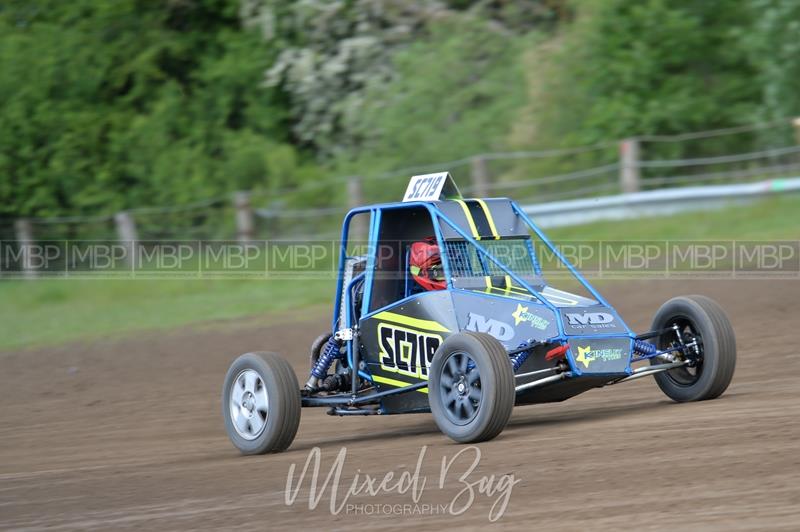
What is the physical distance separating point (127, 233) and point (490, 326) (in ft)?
52.2

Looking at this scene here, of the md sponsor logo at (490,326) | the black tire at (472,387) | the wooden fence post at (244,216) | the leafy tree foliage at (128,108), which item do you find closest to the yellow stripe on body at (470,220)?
the md sponsor logo at (490,326)

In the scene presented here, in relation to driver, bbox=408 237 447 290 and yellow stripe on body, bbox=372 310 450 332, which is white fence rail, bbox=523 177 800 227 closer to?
driver, bbox=408 237 447 290

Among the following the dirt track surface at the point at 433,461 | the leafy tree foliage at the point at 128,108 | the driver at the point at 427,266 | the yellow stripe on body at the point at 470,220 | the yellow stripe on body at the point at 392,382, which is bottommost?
the dirt track surface at the point at 433,461

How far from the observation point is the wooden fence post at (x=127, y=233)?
881 inches

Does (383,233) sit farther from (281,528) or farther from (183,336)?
(183,336)

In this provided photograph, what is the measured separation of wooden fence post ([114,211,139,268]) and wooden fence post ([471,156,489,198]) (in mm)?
6823

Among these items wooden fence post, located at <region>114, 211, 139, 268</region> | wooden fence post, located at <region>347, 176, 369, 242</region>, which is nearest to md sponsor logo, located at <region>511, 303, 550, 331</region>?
wooden fence post, located at <region>347, 176, 369, 242</region>

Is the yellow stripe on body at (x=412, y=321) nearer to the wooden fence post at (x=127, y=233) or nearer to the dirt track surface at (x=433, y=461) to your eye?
the dirt track surface at (x=433, y=461)

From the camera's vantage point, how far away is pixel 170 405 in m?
11.1

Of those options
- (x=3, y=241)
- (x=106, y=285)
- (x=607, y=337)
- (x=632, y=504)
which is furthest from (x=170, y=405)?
(x=3, y=241)

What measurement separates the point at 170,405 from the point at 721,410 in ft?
18.5

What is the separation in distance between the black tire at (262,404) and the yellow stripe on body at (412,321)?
753mm

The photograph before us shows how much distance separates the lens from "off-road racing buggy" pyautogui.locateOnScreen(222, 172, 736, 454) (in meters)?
7.29

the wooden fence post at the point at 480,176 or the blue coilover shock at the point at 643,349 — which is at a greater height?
the wooden fence post at the point at 480,176
